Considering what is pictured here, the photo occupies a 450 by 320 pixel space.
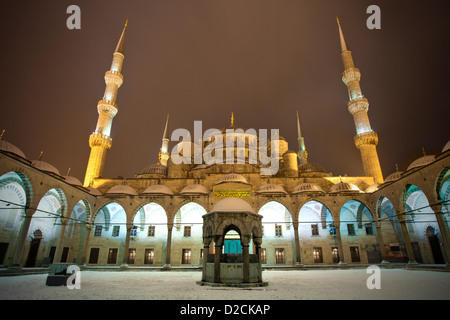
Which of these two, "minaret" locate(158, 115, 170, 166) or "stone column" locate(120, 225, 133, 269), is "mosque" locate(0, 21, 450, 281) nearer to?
"stone column" locate(120, 225, 133, 269)

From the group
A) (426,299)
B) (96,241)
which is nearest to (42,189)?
(96,241)

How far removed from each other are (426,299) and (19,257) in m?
16.6

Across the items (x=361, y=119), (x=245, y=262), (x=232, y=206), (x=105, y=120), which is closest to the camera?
(x=245, y=262)

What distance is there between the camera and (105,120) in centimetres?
2534

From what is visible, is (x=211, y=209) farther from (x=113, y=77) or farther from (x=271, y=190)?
(x=113, y=77)

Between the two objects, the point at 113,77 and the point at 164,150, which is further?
the point at 164,150

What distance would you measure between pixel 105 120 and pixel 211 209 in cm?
1697

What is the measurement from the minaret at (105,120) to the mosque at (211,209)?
11 centimetres

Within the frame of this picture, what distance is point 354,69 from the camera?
88.5 feet

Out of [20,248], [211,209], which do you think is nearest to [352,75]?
[211,209]

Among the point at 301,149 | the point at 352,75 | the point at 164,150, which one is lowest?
the point at 164,150

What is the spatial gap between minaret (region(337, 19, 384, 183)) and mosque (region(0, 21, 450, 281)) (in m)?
0.12

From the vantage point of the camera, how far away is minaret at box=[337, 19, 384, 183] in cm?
2370
